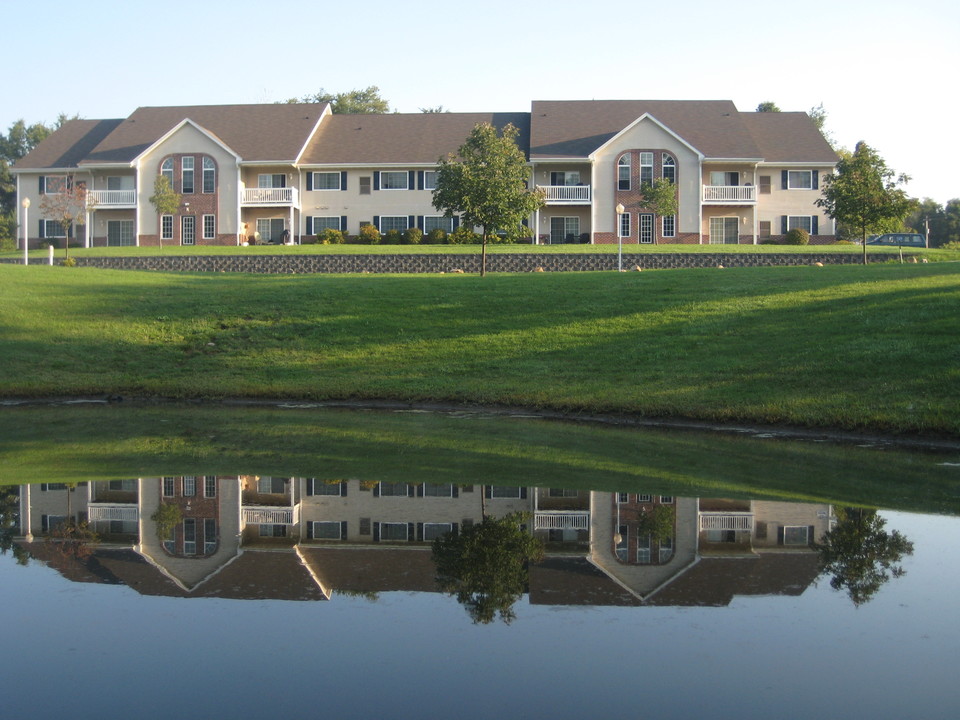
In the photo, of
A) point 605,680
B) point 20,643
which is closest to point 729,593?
point 605,680

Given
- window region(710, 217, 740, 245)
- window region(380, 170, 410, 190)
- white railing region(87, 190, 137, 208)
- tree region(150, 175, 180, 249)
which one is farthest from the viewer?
window region(380, 170, 410, 190)

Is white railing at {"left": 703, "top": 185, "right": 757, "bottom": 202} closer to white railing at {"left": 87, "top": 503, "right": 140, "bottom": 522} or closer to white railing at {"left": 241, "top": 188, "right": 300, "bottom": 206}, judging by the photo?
white railing at {"left": 241, "top": 188, "right": 300, "bottom": 206}

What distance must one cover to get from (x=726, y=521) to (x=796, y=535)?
639mm

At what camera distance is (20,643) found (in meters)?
5.24

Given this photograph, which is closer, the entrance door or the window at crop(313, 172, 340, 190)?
the entrance door

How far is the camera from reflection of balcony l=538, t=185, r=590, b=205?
53.8 m

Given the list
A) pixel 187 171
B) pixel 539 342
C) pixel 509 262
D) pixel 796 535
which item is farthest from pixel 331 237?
pixel 796 535

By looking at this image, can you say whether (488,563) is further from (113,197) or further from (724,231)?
(113,197)

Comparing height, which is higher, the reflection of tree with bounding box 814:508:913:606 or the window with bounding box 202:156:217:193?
the window with bounding box 202:156:217:193

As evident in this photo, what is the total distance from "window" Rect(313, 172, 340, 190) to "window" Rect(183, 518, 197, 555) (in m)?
49.9

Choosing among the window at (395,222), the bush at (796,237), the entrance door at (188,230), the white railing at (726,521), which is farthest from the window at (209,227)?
the white railing at (726,521)

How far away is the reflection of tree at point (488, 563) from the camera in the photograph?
6.02 m

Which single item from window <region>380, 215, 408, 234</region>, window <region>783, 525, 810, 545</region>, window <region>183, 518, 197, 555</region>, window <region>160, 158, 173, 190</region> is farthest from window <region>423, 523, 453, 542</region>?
window <region>160, 158, 173, 190</region>

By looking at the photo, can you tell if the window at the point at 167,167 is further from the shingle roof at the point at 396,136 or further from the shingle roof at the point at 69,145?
the shingle roof at the point at 396,136
